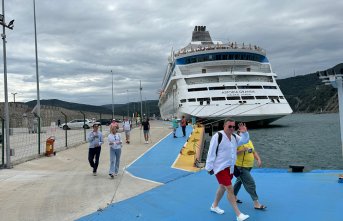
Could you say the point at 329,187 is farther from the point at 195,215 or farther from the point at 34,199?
the point at 34,199

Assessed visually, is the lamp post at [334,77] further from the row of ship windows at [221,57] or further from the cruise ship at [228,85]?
the row of ship windows at [221,57]

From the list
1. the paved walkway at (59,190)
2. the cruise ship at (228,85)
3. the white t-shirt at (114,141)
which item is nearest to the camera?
the paved walkway at (59,190)

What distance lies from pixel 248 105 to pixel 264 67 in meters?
9.67

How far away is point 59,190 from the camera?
9383mm

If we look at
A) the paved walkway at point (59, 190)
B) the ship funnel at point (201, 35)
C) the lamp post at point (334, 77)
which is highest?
the ship funnel at point (201, 35)

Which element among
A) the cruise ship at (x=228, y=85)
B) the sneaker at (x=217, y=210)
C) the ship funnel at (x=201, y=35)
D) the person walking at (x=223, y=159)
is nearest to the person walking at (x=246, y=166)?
the person walking at (x=223, y=159)

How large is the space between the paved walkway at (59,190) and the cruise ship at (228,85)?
24.6m

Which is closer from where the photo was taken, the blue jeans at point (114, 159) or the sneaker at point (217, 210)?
the sneaker at point (217, 210)

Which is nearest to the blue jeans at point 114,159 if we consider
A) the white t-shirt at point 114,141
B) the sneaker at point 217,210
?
the white t-shirt at point 114,141

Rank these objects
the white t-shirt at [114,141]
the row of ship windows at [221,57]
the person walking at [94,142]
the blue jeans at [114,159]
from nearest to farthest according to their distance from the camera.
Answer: the blue jeans at [114,159]
the white t-shirt at [114,141]
the person walking at [94,142]
the row of ship windows at [221,57]

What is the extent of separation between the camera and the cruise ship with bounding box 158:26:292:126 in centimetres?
3744

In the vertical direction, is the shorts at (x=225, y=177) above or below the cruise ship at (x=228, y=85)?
below

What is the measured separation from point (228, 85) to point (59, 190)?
31.6m

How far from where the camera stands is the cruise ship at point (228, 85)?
37.4 metres
